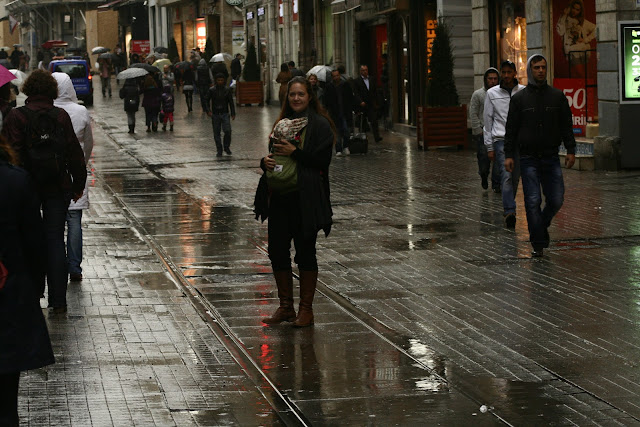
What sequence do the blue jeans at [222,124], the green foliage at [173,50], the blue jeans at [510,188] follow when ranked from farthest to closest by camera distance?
1. the green foliage at [173,50]
2. the blue jeans at [222,124]
3. the blue jeans at [510,188]

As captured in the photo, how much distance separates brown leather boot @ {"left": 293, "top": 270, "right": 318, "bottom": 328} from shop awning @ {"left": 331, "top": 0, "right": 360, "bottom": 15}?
76.9 feet

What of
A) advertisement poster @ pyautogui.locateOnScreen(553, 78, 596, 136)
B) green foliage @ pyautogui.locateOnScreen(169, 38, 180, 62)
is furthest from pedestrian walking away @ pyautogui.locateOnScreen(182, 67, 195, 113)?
advertisement poster @ pyautogui.locateOnScreen(553, 78, 596, 136)

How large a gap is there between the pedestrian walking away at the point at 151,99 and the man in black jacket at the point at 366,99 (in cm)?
642

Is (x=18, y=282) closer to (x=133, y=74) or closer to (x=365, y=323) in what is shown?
(x=365, y=323)

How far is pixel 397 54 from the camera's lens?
99.1 feet

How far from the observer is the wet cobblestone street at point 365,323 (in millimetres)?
6285

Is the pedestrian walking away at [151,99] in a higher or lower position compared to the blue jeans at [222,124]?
higher

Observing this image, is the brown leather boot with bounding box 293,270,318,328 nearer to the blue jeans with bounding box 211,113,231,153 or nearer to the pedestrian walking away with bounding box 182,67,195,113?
the blue jeans with bounding box 211,113,231,153

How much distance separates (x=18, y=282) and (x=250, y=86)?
41797 millimetres

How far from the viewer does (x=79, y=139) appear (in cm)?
1005

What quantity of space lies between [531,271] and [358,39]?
984 inches

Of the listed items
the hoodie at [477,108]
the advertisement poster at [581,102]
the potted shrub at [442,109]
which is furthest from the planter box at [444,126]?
the hoodie at [477,108]

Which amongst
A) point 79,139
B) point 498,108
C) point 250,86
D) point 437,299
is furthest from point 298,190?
point 250,86

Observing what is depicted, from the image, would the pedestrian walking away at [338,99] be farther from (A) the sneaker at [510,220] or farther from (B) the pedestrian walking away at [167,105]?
(A) the sneaker at [510,220]
